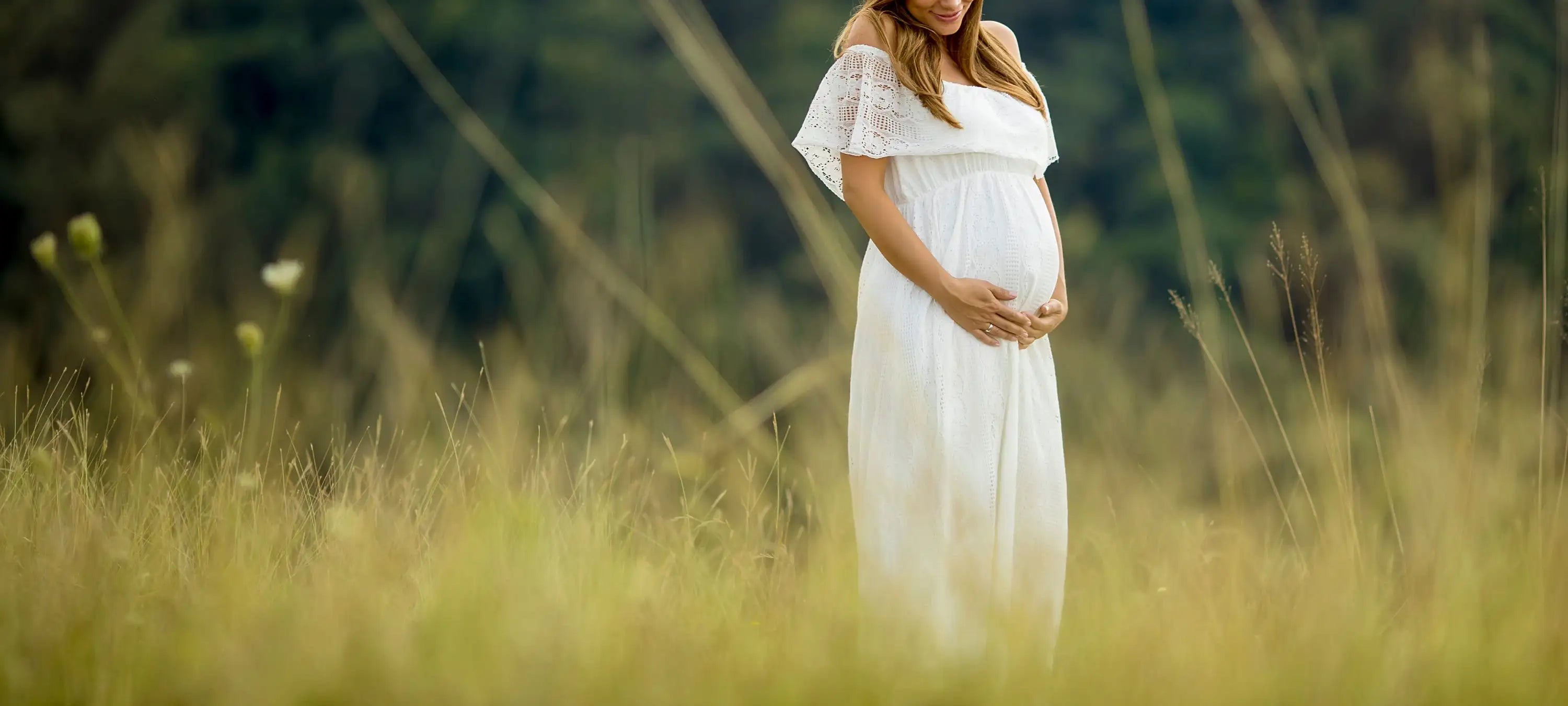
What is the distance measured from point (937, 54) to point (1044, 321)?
1.25 ft

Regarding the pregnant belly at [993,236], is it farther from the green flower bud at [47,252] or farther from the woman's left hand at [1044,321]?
the green flower bud at [47,252]

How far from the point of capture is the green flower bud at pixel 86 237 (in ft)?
5.79

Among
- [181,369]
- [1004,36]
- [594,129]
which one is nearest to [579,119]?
[594,129]

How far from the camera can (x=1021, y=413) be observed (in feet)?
6.22

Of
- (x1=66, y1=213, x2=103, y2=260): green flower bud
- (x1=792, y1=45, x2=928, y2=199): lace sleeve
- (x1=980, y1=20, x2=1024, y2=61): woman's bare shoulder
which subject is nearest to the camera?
(x1=66, y1=213, x2=103, y2=260): green flower bud

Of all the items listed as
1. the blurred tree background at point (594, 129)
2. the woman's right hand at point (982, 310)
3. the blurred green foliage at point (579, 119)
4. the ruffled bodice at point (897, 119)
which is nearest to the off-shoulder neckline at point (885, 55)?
the ruffled bodice at point (897, 119)

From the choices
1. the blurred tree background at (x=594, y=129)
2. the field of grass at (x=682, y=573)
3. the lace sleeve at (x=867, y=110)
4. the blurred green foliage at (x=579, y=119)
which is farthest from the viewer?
the blurred green foliage at (x=579, y=119)

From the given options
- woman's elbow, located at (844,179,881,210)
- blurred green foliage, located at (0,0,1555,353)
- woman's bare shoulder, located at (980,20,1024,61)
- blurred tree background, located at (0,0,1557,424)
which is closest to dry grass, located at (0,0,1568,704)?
woman's elbow, located at (844,179,881,210)

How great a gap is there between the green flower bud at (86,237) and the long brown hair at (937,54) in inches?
38.7

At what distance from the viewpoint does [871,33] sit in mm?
1886

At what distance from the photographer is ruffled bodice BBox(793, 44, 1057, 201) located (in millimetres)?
1870

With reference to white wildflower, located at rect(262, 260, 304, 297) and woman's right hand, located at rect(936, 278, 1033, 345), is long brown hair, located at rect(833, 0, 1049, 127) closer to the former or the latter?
woman's right hand, located at rect(936, 278, 1033, 345)

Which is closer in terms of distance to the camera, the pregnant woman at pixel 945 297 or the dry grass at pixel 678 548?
the dry grass at pixel 678 548

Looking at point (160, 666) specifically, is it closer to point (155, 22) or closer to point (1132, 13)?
point (1132, 13)
